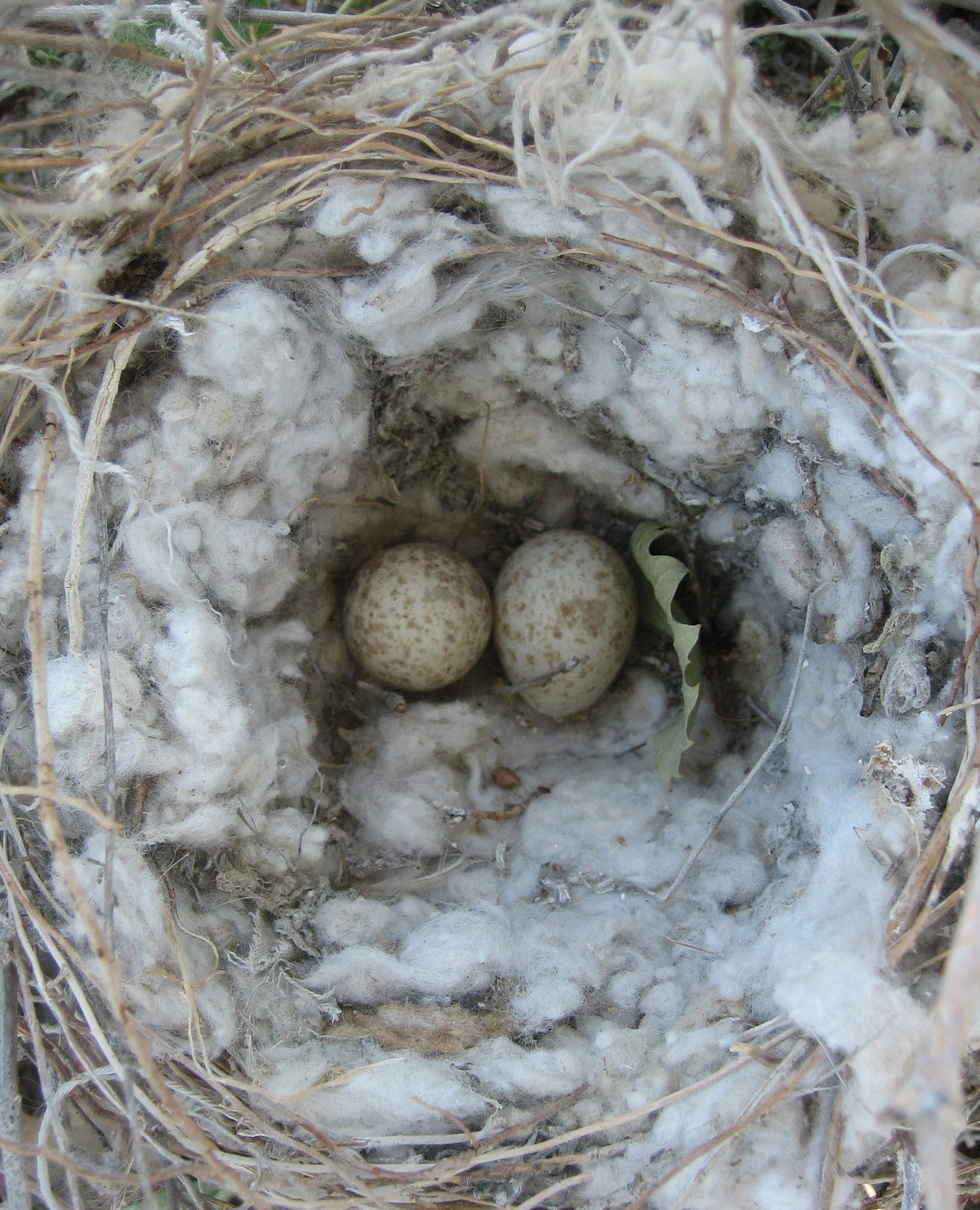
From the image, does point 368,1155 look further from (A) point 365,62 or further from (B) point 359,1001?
(A) point 365,62

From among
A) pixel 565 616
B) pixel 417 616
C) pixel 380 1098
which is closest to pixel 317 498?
pixel 417 616

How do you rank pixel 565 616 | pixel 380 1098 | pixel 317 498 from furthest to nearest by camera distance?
pixel 565 616 → pixel 317 498 → pixel 380 1098

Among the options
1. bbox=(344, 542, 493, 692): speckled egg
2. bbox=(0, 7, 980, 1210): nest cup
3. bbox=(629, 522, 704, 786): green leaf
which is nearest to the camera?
bbox=(0, 7, 980, 1210): nest cup

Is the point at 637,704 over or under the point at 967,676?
under

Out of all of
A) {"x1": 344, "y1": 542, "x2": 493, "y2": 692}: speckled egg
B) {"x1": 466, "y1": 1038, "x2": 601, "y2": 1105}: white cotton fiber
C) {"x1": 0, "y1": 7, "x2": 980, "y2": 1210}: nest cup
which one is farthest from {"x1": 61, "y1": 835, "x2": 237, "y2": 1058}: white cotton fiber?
{"x1": 344, "y1": 542, "x2": 493, "y2": 692}: speckled egg

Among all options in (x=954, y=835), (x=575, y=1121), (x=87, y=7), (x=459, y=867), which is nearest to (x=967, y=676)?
(x=954, y=835)

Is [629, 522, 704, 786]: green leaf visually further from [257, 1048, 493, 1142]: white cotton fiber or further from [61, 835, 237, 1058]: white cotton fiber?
[61, 835, 237, 1058]: white cotton fiber

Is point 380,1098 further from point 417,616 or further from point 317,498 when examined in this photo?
point 317,498
